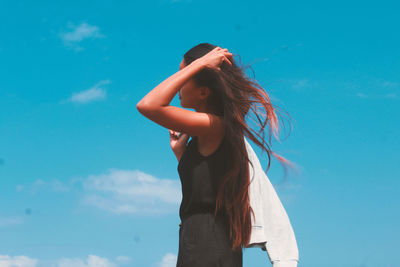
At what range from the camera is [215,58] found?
3594 millimetres

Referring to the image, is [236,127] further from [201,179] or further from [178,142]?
[178,142]

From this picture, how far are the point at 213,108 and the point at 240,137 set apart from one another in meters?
0.34

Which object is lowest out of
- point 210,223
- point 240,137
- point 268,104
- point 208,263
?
point 208,263

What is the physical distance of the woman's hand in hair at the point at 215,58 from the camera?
3.56 meters

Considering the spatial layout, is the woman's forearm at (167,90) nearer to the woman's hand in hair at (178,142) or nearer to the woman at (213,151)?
the woman at (213,151)

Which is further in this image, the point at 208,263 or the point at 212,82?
the point at 212,82

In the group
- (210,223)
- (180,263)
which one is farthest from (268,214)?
(180,263)

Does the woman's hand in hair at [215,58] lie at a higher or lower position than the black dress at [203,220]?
higher

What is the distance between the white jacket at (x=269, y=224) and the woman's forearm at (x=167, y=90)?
71 centimetres

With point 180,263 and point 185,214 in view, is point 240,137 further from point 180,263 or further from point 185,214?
point 180,263

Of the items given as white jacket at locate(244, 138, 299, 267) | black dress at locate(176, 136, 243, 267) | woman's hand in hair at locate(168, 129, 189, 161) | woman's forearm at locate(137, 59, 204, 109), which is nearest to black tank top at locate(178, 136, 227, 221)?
black dress at locate(176, 136, 243, 267)

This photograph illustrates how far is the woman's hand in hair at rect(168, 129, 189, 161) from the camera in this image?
4355 mm

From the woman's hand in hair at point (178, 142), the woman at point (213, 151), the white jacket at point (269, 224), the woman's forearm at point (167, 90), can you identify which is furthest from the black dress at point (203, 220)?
the woman's hand in hair at point (178, 142)

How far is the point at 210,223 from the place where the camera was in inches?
139
